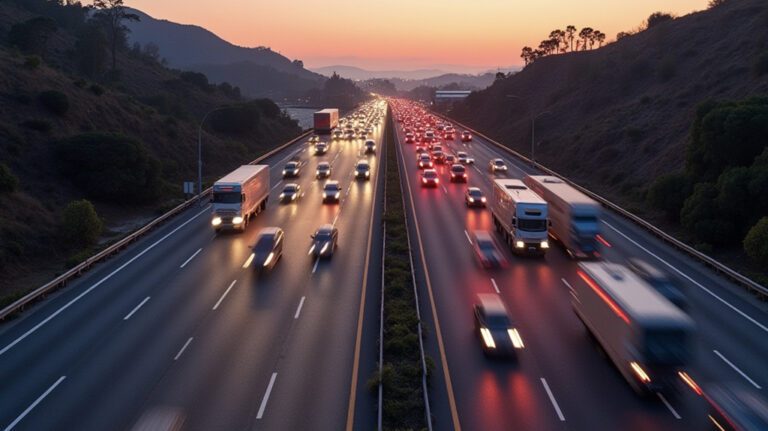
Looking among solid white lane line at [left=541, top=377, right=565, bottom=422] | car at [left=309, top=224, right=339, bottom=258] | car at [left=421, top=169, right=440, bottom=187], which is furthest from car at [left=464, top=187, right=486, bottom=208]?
solid white lane line at [left=541, top=377, right=565, bottom=422]

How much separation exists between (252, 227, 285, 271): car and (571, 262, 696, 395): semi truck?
17.3 meters

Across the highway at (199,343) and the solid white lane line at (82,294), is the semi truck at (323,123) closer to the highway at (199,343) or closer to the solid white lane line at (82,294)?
the solid white lane line at (82,294)

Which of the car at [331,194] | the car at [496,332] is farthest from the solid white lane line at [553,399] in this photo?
the car at [331,194]

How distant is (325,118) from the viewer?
119 m

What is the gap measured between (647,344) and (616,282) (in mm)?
3770

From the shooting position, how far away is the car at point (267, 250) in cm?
3319

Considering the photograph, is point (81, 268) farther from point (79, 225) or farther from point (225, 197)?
point (225, 197)

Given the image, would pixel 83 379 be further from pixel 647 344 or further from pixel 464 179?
pixel 464 179

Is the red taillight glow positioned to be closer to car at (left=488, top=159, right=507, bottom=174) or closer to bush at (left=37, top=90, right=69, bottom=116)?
car at (left=488, top=159, right=507, bottom=174)

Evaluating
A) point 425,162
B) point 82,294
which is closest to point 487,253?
point 82,294

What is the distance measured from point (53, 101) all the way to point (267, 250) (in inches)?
1504

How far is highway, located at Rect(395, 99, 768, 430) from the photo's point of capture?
1888 cm

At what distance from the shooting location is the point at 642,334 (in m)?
18.6

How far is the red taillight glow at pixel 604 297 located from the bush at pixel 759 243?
1406 centimetres
